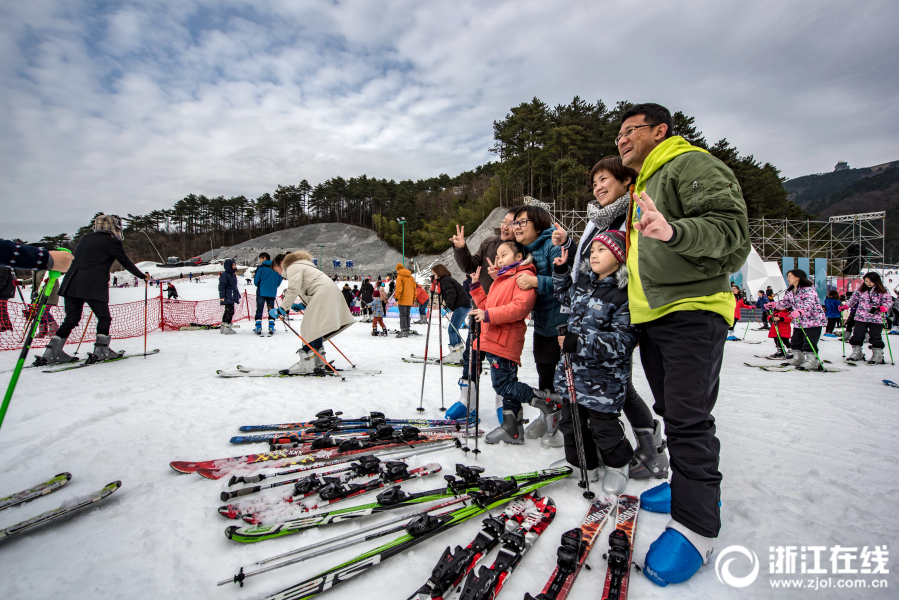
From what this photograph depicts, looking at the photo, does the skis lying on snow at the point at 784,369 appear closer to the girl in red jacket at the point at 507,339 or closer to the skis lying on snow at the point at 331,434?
the girl in red jacket at the point at 507,339

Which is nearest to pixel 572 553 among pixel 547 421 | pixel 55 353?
pixel 547 421

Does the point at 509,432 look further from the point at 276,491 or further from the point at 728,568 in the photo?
the point at 276,491

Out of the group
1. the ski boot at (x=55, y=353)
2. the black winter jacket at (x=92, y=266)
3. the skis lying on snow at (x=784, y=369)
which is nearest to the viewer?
the black winter jacket at (x=92, y=266)

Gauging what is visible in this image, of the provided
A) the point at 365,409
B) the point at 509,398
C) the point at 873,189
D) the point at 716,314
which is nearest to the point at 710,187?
the point at 716,314

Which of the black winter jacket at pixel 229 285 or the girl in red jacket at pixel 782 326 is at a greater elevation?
the black winter jacket at pixel 229 285

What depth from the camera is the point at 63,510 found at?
186cm

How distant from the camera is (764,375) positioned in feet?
20.2

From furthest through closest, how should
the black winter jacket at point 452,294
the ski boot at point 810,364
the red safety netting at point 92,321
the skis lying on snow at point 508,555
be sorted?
the red safety netting at point 92,321 < the black winter jacket at point 452,294 < the ski boot at point 810,364 < the skis lying on snow at point 508,555

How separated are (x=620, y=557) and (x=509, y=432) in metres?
1.40

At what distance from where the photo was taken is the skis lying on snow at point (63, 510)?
1688mm

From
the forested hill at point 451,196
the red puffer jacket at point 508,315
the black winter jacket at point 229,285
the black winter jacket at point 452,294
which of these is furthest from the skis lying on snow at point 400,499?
the forested hill at point 451,196

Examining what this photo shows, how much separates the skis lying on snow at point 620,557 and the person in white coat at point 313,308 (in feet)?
13.9

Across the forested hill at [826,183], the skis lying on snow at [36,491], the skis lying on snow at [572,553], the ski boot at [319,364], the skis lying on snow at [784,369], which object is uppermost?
the forested hill at [826,183]

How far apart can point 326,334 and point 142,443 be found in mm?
2622
